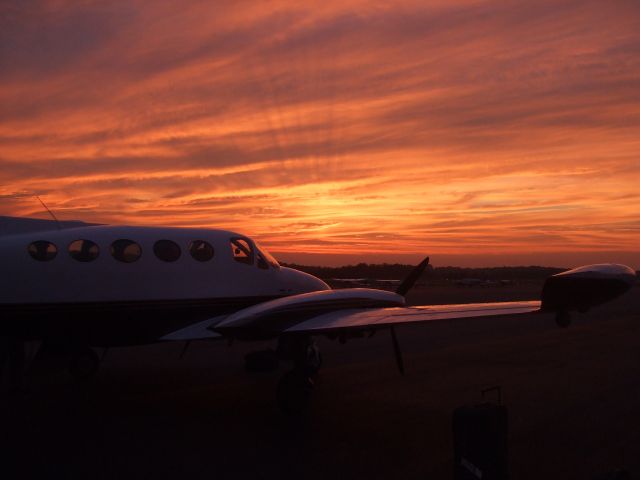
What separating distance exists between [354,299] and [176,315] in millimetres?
3257

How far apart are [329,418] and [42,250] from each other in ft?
17.8

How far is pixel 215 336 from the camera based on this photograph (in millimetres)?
10547

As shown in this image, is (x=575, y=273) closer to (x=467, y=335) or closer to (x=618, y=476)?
(x=618, y=476)

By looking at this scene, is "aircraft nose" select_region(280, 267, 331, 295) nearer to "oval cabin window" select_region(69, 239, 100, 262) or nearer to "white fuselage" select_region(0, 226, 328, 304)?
"white fuselage" select_region(0, 226, 328, 304)

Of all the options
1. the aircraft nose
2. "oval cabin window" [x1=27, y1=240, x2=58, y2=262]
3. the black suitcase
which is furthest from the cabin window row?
the black suitcase

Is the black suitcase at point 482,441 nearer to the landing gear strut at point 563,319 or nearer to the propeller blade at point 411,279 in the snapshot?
the landing gear strut at point 563,319

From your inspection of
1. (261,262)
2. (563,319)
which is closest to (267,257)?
(261,262)

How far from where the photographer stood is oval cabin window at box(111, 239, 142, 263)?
10273 mm

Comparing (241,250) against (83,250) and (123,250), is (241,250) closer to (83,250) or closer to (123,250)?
(123,250)

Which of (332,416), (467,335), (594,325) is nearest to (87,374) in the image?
(332,416)

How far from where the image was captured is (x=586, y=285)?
734 cm

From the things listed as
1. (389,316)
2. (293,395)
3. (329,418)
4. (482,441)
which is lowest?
(329,418)

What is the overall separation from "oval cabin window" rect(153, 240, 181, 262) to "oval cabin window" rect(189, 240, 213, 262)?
30cm

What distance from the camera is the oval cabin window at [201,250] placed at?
11133mm
